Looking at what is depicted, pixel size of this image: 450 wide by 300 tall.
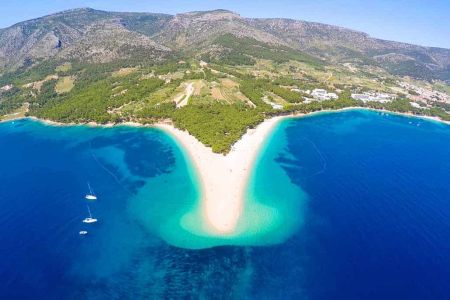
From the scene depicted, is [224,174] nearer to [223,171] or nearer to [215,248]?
[223,171]

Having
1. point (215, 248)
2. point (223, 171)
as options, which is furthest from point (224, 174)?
point (215, 248)

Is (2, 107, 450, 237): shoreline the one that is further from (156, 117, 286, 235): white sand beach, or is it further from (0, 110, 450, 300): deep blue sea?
(0, 110, 450, 300): deep blue sea

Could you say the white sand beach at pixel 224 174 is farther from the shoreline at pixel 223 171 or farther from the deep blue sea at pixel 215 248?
the deep blue sea at pixel 215 248

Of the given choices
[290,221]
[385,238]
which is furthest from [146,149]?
[385,238]

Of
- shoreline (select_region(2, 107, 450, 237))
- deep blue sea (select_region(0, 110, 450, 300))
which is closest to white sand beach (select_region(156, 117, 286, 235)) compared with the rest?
shoreline (select_region(2, 107, 450, 237))

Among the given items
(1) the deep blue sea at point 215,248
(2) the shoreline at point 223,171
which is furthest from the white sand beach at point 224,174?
(1) the deep blue sea at point 215,248

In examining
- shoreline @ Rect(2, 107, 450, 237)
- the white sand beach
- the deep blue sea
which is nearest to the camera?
the deep blue sea
